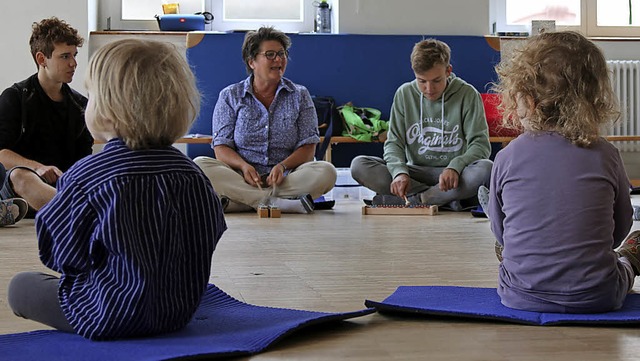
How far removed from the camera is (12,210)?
3.44 m

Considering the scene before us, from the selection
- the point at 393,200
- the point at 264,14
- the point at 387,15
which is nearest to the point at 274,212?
the point at 393,200

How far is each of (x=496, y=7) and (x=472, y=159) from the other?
2.56 metres

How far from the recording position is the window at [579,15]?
6.39 m

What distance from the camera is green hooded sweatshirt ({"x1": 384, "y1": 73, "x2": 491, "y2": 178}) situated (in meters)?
4.14

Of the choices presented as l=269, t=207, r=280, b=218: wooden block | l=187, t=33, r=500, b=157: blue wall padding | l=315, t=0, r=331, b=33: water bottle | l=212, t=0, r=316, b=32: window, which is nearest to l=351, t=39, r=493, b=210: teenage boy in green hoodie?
l=269, t=207, r=280, b=218: wooden block

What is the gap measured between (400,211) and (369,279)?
78.8 inches

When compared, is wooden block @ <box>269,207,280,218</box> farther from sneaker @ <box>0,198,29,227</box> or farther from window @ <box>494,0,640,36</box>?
window @ <box>494,0,640,36</box>

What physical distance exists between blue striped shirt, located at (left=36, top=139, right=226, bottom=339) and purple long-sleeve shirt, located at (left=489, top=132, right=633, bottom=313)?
574 mm

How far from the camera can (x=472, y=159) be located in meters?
4.10

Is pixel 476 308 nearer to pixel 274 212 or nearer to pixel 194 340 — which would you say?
pixel 194 340

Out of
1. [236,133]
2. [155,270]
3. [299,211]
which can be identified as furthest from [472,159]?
[155,270]

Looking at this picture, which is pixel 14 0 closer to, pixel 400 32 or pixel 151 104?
pixel 400 32

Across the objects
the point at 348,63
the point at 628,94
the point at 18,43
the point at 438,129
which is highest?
the point at 18,43

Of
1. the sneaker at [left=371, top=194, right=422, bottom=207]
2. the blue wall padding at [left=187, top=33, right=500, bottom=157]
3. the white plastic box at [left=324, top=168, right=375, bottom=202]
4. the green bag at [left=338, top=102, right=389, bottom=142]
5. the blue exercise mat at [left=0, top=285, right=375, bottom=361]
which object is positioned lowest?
the white plastic box at [left=324, top=168, right=375, bottom=202]
